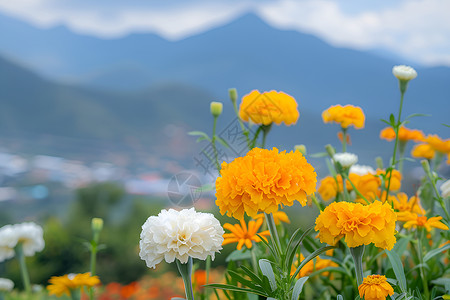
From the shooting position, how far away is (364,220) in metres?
0.55

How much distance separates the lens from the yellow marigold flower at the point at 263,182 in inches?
21.4

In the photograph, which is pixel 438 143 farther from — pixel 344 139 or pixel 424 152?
pixel 344 139

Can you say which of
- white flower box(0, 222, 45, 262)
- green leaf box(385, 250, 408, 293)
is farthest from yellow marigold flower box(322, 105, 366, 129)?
white flower box(0, 222, 45, 262)

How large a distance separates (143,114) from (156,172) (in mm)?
5393

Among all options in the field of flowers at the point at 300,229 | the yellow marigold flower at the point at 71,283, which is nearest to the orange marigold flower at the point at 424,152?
the field of flowers at the point at 300,229

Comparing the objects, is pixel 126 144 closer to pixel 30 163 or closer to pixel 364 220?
pixel 30 163

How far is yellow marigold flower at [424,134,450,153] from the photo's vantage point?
1.02 meters

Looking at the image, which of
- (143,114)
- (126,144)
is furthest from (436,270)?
(143,114)

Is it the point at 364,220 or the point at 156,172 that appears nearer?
the point at 364,220

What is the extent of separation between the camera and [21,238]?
4.12 ft

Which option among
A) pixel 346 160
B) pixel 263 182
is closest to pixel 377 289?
pixel 263 182

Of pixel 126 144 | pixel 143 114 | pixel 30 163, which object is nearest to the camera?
pixel 30 163

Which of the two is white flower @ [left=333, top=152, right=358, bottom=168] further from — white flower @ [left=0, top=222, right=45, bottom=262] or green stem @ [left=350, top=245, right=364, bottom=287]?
white flower @ [left=0, top=222, right=45, bottom=262]

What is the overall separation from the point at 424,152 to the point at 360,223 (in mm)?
598
